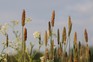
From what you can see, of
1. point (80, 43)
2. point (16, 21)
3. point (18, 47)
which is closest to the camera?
point (80, 43)

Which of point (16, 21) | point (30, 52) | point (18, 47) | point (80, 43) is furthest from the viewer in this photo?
point (16, 21)

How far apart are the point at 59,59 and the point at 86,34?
1.52 feet

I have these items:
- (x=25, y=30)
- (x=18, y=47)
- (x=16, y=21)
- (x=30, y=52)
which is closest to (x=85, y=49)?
(x=25, y=30)

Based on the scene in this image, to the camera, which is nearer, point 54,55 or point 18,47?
point 54,55

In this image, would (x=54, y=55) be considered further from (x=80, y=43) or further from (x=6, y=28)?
(x=6, y=28)

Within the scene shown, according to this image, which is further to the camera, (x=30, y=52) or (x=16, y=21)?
(x=16, y=21)

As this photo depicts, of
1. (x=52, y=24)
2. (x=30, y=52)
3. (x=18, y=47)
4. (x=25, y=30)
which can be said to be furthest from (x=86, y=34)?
(x=18, y=47)

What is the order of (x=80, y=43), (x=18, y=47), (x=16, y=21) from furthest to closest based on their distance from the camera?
(x=16, y=21), (x=18, y=47), (x=80, y=43)

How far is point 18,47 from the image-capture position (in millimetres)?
5266

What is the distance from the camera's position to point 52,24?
145 inches

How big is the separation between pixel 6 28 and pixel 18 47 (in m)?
0.65

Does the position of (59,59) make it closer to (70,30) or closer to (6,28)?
(70,30)

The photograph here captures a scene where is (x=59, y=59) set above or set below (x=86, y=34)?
below

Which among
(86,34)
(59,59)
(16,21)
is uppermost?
(16,21)
